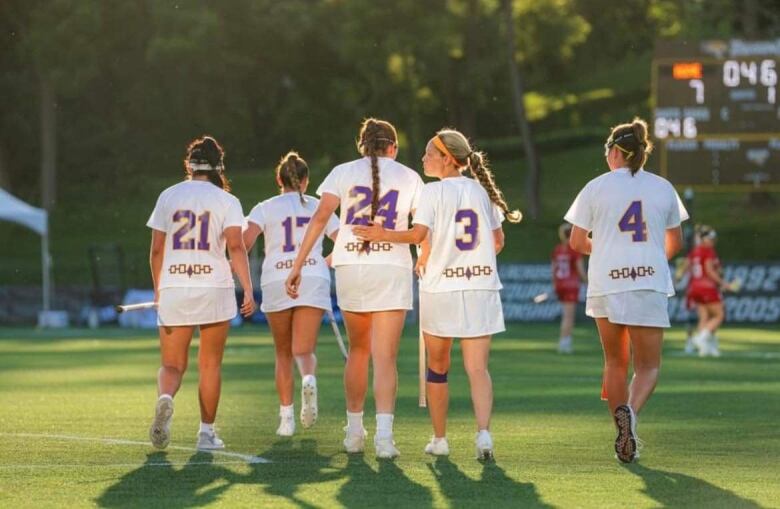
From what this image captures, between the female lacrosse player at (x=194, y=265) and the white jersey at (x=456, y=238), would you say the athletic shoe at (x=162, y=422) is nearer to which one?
the female lacrosse player at (x=194, y=265)

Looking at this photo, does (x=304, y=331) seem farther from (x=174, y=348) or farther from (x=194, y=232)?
(x=194, y=232)

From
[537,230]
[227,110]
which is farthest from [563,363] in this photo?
[227,110]

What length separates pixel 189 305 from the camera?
36.8ft

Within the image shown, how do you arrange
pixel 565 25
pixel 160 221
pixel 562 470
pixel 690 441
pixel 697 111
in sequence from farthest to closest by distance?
pixel 565 25, pixel 697 111, pixel 690 441, pixel 160 221, pixel 562 470

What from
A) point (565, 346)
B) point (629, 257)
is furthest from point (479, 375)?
point (565, 346)

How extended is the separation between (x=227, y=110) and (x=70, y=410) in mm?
50788

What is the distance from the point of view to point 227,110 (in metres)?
65.3

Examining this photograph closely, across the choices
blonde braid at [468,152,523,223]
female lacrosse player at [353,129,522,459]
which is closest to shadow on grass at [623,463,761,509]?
female lacrosse player at [353,129,522,459]

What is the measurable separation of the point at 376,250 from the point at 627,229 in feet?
4.86

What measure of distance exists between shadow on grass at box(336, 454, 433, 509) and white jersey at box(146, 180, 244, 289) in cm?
160

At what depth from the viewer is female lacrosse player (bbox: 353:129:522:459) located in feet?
34.8

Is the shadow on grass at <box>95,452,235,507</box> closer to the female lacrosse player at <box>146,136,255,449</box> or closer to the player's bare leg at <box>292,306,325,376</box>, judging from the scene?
the female lacrosse player at <box>146,136,255,449</box>

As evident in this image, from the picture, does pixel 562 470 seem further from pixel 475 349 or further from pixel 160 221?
pixel 160 221

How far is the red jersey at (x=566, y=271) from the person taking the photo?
25.4 m
